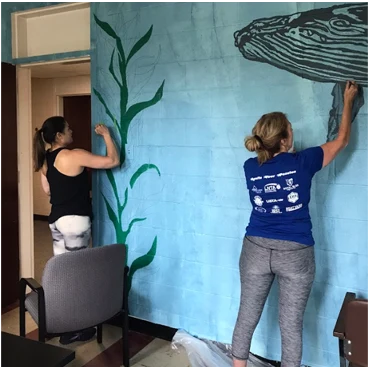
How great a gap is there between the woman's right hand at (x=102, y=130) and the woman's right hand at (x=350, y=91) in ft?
4.99

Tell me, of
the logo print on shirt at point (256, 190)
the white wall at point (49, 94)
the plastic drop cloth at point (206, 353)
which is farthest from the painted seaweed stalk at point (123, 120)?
the white wall at point (49, 94)

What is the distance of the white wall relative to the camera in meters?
6.72

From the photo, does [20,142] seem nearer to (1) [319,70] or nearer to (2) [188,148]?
(2) [188,148]

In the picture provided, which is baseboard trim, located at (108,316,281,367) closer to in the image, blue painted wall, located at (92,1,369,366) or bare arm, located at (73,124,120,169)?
blue painted wall, located at (92,1,369,366)

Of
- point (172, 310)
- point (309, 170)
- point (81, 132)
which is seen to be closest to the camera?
point (309, 170)

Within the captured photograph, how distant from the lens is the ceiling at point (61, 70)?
18.6 ft

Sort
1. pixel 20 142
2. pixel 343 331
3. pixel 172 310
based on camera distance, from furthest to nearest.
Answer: pixel 20 142
pixel 172 310
pixel 343 331

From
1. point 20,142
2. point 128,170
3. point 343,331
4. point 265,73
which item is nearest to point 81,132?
point 20,142

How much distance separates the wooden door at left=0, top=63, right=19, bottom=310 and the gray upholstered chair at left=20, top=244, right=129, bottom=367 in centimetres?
111

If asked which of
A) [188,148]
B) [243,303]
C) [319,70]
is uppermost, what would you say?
[319,70]

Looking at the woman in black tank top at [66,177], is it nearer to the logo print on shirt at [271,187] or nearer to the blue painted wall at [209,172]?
the blue painted wall at [209,172]

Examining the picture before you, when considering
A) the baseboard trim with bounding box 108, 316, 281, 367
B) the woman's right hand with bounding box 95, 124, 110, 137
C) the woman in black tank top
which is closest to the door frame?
the woman in black tank top

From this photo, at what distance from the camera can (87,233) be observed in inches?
113

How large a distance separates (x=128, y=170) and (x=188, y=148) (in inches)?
19.8
